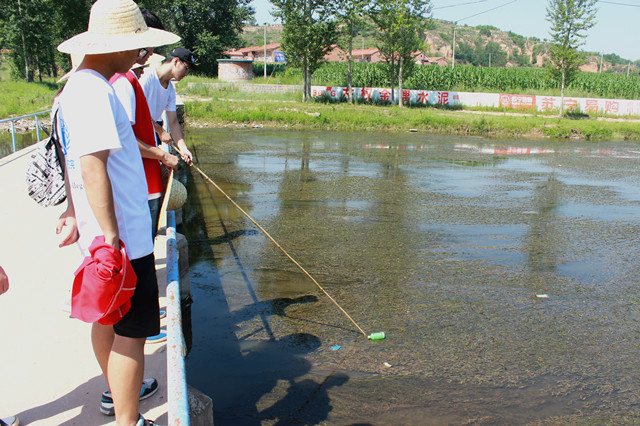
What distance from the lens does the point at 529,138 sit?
23312mm

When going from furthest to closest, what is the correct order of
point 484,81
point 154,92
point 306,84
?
point 484,81, point 306,84, point 154,92

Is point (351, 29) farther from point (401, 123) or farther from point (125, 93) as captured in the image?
point (125, 93)

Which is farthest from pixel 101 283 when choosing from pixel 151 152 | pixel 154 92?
pixel 154 92

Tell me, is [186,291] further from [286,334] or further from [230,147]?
[230,147]

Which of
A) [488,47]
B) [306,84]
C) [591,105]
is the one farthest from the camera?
[488,47]

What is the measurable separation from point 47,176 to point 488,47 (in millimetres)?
150475

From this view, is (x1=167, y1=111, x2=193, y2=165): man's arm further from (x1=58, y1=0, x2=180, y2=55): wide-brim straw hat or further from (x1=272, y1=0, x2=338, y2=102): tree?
(x1=272, y1=0, x2=338, y2=102): tree

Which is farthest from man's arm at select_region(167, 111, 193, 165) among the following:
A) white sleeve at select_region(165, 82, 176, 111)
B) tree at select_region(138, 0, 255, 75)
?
tree at select_region(138, 0, 255, 75)

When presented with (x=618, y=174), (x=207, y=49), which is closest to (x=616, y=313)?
(x=618, y=174)

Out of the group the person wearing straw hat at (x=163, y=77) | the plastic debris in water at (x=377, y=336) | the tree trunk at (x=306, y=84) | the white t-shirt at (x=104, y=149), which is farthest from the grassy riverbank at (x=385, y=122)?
the white t-shirt at (x=104, y=149)

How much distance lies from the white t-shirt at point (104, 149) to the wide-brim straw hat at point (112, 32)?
14 cm

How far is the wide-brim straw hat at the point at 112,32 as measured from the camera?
2.25 metres

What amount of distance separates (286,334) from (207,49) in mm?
44395

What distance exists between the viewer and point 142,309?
231 centimetres
